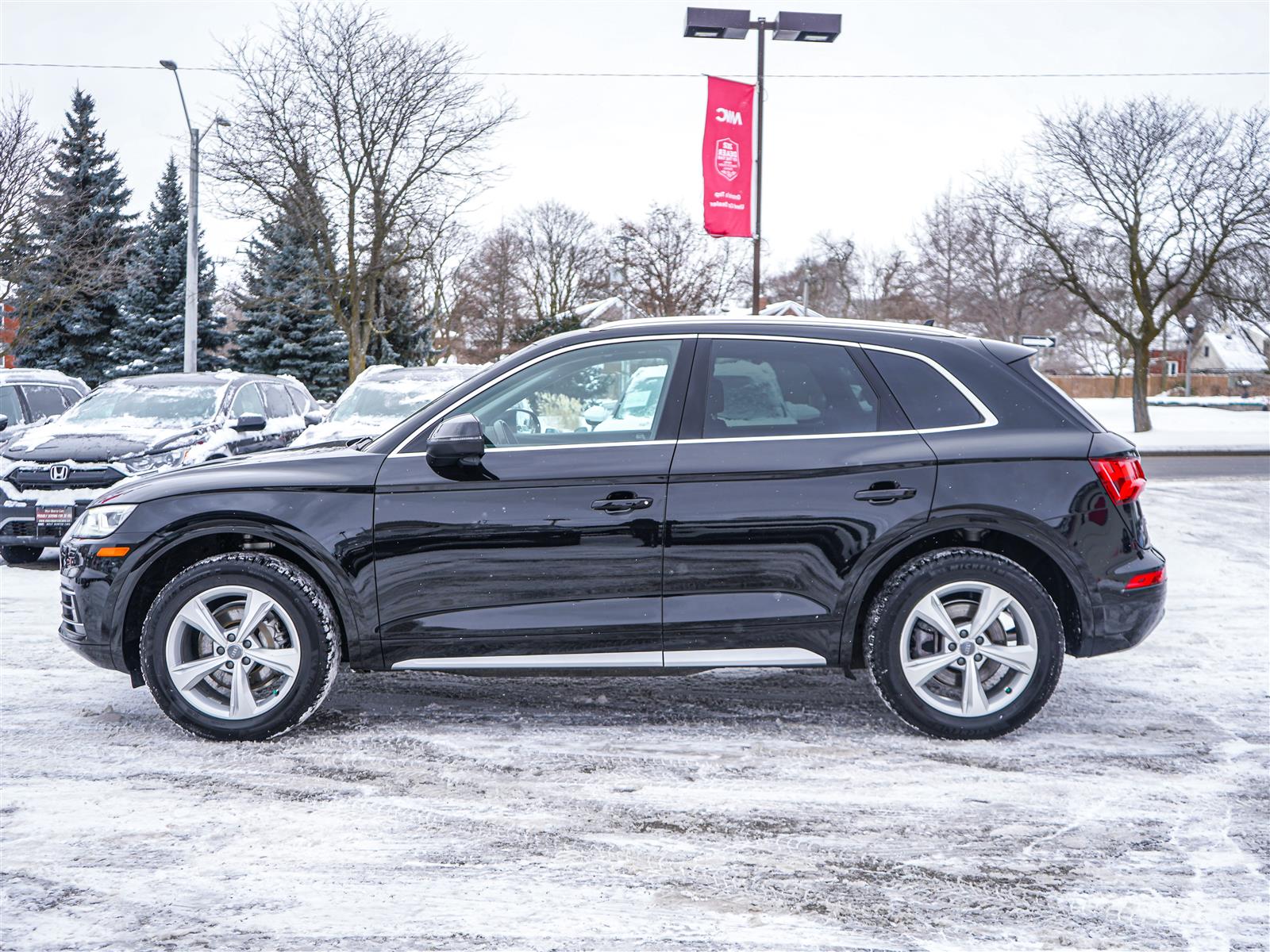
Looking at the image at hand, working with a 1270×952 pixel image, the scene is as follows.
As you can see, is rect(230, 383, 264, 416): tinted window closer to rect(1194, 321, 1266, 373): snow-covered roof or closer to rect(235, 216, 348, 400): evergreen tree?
rect(235, 216, 348, 400): evergreen tree

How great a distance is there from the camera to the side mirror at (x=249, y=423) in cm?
1123

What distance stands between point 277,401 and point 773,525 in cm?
1026

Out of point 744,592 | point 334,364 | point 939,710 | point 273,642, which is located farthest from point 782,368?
point 334,364

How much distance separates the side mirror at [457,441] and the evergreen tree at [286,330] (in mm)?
33580

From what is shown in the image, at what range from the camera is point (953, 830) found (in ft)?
12.6

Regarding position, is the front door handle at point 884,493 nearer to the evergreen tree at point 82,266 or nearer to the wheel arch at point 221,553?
the wheel arch at point 221,553

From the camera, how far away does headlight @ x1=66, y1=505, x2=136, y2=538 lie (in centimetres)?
487

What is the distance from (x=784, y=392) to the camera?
192 inches

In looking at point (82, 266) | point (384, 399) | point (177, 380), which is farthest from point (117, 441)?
point (82, 266)

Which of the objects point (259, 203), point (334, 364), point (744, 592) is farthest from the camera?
point (334, 364)

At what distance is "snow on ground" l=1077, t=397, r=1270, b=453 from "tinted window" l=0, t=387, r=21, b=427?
58.9 ft

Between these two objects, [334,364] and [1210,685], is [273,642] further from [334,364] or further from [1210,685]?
[334,364]

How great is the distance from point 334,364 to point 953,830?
35806 millimetres

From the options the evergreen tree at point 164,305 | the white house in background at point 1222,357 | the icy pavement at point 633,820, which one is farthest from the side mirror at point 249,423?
the white house in background at point 1222,357
